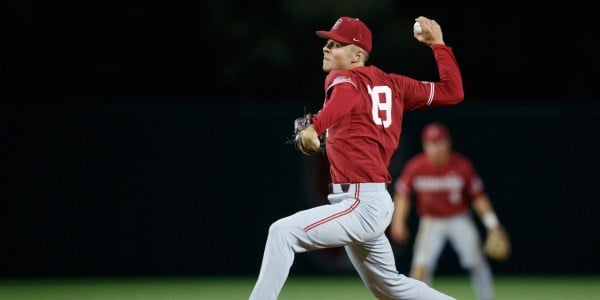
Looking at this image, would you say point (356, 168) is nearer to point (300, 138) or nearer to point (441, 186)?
point (300, 138)

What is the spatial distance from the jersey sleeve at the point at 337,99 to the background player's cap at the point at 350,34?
30 centimetres

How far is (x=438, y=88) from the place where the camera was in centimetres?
699

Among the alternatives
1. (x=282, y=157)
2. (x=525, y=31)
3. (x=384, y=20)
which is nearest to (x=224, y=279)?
(x=282, y=157)

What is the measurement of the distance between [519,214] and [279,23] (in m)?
7.98

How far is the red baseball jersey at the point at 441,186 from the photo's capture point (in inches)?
482

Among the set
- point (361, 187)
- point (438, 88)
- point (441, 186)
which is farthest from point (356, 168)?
point (441, 186)

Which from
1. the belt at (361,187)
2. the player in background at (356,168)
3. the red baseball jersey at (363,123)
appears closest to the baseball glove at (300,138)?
the player in background at (356,168)

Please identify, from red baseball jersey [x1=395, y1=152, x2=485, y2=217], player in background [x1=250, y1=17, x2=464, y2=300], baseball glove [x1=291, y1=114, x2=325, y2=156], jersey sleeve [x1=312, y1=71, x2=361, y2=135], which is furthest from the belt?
red baseball jersey [x1=395, y1=152, x2=485, y2=217]

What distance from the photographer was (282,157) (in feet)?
47.0

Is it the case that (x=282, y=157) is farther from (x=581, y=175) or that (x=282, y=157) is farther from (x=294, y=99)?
(x=294, y=99)

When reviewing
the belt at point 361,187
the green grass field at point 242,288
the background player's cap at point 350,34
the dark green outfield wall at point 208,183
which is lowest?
the green grass field at point 242,288

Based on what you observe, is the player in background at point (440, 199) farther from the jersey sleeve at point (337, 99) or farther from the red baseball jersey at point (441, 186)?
the jersey sleeve at point (337, 99)

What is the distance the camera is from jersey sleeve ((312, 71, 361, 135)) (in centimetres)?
616

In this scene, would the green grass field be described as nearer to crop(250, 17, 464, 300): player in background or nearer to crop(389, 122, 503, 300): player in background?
crop(389, 122, 503, 300): player in background
